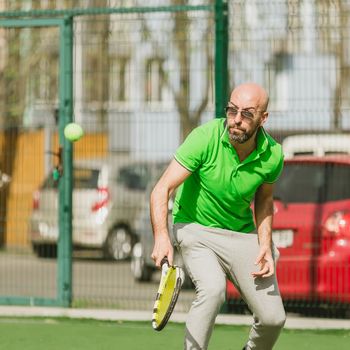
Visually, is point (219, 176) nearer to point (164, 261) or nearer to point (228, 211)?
point (228, 211)

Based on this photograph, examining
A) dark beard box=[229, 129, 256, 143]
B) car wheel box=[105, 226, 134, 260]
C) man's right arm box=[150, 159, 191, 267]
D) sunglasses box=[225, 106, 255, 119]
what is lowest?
car wheel box=[105, 226, 134, 260]

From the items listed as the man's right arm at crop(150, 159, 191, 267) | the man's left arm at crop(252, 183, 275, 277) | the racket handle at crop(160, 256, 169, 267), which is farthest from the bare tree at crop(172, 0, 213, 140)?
the racket handle at crop(160, 256, 169, 267)

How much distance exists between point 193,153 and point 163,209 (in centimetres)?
38

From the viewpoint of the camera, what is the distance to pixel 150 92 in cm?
1155

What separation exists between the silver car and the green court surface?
4.24ft

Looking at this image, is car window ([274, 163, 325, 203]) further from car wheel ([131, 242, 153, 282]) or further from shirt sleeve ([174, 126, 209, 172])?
shirt sleeve ([174, 126, 209, 172])

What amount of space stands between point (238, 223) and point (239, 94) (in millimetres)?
773

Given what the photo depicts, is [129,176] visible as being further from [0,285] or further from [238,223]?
[238,223]

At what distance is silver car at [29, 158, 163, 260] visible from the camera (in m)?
11.8

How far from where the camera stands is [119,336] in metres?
9.86

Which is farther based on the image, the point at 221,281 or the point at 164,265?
the point at 221,281

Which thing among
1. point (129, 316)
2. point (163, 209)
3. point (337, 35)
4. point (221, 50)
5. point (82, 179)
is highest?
point (337, 35)

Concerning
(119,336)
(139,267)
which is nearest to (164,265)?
(119,336)

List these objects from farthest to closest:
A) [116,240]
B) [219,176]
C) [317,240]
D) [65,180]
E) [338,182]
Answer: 1. [116,240]
2. [65,180]
3. [338,182]
4. [317,240]
5. [219,176]
